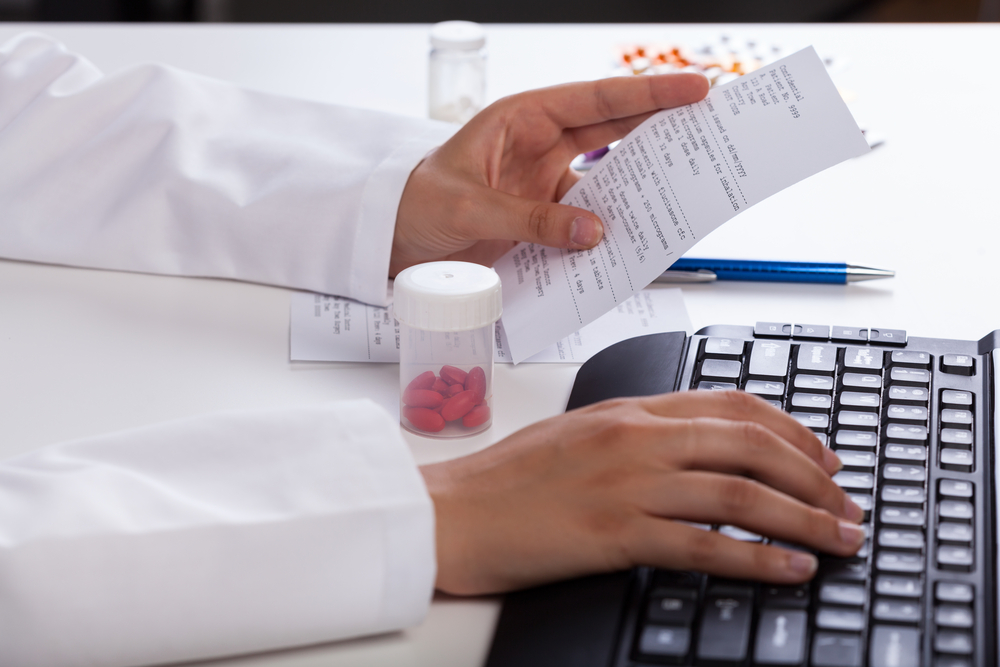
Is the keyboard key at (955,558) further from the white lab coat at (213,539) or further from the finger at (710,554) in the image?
the white lab coat at (213,539)

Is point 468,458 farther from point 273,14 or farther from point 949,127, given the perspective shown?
point 273,14

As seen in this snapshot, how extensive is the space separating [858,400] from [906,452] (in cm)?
5

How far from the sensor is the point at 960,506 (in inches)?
19.3

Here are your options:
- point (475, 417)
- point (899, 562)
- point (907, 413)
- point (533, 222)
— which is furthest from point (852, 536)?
point (533, 222)

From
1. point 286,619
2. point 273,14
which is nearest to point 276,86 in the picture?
point 286,619

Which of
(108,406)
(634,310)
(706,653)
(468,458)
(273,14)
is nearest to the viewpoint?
(706,653)

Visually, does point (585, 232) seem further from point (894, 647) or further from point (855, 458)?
point (894, 647)

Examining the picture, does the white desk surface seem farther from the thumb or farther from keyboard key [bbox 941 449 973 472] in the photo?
keyboard key [bbox 941 449 973 472]

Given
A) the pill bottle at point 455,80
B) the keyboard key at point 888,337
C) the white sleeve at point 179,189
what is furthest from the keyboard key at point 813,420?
the pill bottle at point 455,80

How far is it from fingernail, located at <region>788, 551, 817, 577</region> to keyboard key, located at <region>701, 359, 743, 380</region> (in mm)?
182

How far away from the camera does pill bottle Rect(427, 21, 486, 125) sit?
108 centimetres

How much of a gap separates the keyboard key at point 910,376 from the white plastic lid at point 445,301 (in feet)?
0.80

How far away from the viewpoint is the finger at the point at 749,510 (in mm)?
460

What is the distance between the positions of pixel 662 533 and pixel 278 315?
0.41 meters
